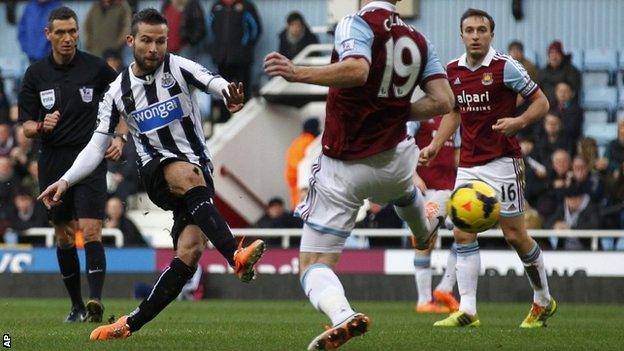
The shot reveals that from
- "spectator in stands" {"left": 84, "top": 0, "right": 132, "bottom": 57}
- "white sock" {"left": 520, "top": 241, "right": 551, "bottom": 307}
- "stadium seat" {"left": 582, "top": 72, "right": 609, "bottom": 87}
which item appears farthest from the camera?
"spectator in stands" {"left": 84, "top": 0, "right": 132, "bottom": 57}

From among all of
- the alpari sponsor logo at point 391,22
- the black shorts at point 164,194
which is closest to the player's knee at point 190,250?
the black shorts at point 164,194

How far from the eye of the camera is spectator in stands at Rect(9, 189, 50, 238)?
20547 mm

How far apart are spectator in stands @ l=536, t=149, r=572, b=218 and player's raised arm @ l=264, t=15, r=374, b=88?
10434 millimetres

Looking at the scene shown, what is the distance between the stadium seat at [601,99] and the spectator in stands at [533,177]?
254cm

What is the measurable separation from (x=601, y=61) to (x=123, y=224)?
7374 millimetres

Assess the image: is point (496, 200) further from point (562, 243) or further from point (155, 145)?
point (562, 243)

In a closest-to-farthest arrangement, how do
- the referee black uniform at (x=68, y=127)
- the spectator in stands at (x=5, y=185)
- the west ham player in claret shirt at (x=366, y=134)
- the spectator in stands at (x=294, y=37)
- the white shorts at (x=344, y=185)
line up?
the west ham player in claret shirt at (x=366, y=134), the white shorts at (x=344, y=185), the referee black uniform at (x=68, y=127), the spectator in stands at (x=5, y=185), the spectator in stands at (x=294, y=37)

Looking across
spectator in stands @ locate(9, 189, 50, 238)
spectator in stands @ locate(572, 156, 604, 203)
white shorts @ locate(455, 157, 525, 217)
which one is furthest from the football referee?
spectator in stands @ locate(9, 189, 50, 238)

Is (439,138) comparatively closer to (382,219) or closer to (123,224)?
(382,219)

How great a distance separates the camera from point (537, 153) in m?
19.5

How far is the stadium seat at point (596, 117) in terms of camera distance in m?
21.5

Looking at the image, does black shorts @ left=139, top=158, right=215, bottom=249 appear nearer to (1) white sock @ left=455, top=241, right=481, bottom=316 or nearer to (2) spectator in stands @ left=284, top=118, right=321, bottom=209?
(1) white sock @ left=455, top=241, right=481, bottom=316

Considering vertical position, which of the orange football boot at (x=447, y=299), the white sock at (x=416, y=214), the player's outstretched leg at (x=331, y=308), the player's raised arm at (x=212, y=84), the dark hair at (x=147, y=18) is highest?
the dark hair at (x=147, y=18)

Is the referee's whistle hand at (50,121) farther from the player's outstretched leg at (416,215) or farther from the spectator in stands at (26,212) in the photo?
the spectator in stands at (26,212)
